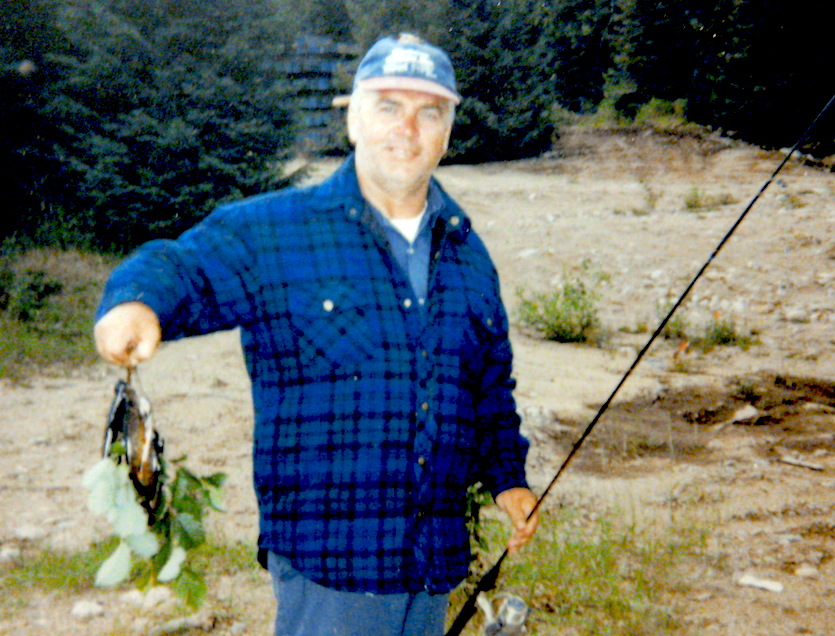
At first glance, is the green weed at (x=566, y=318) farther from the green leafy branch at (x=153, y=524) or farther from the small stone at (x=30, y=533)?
the green leafy branch at (x=153, y=524)

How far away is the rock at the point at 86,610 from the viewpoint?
275cm

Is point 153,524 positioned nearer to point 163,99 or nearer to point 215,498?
point 215,498

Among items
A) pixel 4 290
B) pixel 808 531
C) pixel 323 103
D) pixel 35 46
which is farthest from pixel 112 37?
pixel 808 531

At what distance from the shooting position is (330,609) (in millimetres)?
1564

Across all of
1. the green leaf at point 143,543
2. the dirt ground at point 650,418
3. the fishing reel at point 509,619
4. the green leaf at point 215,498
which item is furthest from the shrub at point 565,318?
the green leaf at point 143,543

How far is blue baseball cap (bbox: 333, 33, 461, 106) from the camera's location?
172cm

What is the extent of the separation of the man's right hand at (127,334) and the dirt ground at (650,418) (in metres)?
1.95

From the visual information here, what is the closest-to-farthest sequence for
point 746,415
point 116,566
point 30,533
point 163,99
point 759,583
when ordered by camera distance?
point 116,566 < point 759,583 < point 30,533 < point 746,415 < point 163,99

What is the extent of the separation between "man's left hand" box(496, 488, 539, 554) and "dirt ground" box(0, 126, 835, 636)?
1.36 meters

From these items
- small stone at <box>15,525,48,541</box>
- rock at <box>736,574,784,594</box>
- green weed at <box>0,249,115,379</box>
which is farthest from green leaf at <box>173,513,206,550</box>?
green weed at <box>0,249,115,379</box>

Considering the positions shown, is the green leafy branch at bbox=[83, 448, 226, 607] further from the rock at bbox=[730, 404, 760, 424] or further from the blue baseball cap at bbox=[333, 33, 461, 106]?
the rock at bbox=[730, 404, 760, 424]

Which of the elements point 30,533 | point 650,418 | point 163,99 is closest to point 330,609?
point 30,533

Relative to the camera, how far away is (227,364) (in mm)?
6238

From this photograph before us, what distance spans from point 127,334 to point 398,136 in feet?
2.82
